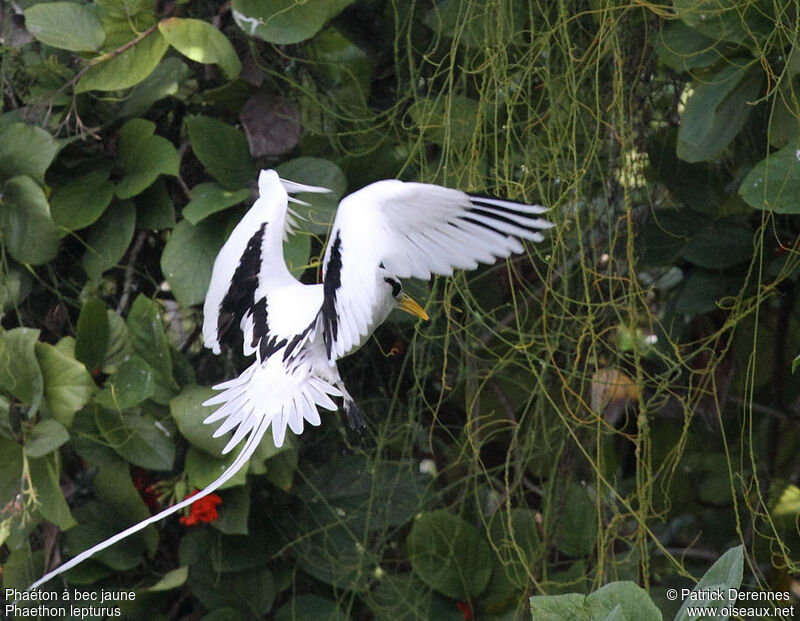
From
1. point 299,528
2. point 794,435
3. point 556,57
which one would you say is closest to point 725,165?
point 556,57

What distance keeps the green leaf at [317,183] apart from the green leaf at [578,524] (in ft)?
2.04

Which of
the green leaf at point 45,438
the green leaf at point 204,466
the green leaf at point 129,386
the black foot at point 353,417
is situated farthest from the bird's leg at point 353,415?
the green leaf at point 45,438

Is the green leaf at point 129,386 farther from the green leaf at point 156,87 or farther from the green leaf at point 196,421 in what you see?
the green leaf at point 156,87

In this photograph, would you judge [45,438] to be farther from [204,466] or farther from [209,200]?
[209,200]

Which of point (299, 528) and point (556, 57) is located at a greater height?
point (556, 57)

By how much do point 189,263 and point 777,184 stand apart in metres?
0.90

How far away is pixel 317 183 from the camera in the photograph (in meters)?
1.57

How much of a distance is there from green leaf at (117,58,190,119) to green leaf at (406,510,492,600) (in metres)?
0.86

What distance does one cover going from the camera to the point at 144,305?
1562 mm

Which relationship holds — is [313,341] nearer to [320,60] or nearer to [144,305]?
[144,305]

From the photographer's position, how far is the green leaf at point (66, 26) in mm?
1550

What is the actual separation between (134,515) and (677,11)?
1.16 meters

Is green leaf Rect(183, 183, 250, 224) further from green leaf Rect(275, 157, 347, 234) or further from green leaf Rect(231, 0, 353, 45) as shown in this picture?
green leaf Rect(231, 0, 353, 45)

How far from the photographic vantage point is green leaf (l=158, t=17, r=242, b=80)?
1.52 meters
